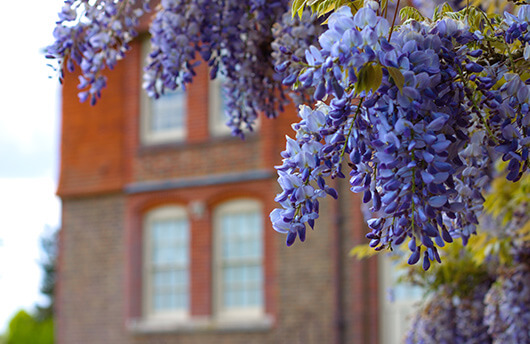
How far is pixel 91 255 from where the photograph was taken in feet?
50.9

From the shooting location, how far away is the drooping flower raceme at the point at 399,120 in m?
2.05

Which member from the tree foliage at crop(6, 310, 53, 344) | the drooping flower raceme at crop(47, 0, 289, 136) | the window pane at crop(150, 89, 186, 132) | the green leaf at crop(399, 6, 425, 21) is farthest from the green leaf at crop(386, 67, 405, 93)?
the tree foliage at crop(6, 310, 53, 344)

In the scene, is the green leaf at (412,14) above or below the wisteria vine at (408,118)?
above

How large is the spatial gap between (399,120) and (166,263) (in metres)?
13.1

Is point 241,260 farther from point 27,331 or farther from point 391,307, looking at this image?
point 27,331

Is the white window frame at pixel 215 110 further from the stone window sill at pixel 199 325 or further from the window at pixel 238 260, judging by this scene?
the stone window sill at pixel 199 325

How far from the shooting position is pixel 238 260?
14234 mm

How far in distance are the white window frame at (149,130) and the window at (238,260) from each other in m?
1.57

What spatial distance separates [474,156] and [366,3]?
0.59 meters

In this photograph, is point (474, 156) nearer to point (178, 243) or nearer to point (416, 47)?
point (416, 47)

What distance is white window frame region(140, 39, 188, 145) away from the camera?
15062 mm

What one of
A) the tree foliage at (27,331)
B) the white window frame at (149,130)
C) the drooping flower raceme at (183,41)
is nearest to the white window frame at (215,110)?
the white window frame at (149,130)

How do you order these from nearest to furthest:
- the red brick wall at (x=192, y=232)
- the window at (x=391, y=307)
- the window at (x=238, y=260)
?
the window at (x=391, y=307)
the red brick wall at (x=192, y=232)
the window at (x=238, y=260)

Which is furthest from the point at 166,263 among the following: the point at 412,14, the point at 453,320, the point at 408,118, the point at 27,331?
the point at 27,331
